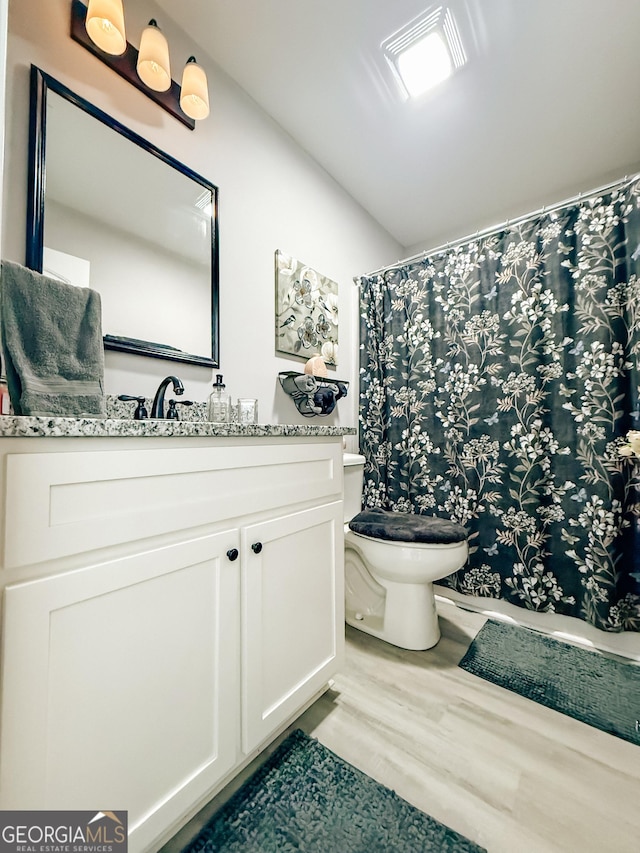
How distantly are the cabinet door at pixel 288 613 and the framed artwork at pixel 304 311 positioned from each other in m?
0.95

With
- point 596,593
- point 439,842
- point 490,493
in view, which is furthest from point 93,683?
point 596,593

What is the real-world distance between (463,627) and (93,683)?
1.54 meters

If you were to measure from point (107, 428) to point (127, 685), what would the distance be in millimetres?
463

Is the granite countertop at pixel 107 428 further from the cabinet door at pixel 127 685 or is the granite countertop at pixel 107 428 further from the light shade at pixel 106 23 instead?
the light shade at pixel 106 23

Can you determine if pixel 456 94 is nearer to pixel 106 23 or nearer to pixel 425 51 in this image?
pixel 425 51

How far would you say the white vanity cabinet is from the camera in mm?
534

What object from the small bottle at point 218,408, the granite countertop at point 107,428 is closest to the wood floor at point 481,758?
the granite countertop at point 107,428

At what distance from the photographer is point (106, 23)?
3.35 ft

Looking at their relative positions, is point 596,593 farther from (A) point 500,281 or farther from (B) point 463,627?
(A) point 500,281

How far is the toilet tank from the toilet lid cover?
58 millimetres

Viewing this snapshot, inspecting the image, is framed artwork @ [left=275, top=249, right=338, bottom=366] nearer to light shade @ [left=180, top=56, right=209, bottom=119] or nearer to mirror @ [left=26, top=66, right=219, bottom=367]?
mirror @ [left=26, top=66, right=219, bottom=367]

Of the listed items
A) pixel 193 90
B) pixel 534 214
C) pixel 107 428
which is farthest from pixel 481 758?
pixel 193 90

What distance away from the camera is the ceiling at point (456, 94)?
4.23 ft

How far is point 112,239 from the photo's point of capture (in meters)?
1.15
